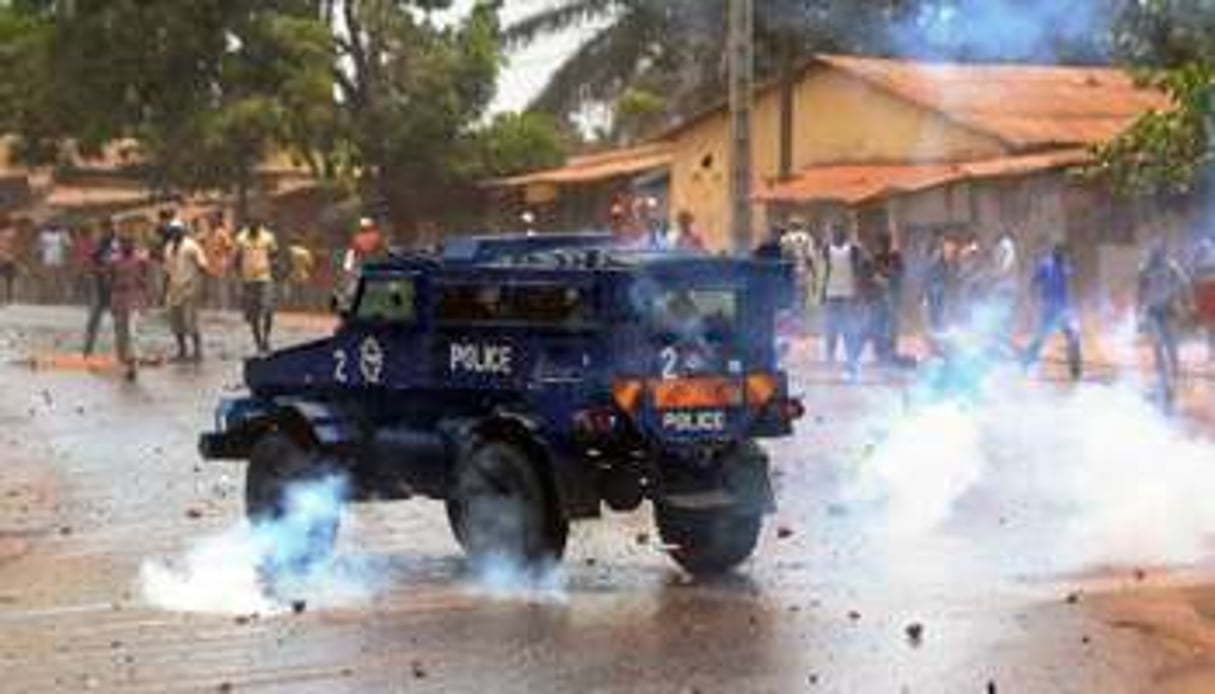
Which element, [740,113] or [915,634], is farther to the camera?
[740,113]

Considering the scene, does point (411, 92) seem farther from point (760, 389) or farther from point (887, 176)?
point (760, 389)

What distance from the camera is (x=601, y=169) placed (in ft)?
143

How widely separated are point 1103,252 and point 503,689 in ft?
81.5

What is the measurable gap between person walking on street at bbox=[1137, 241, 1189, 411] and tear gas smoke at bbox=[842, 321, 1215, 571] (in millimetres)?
2494

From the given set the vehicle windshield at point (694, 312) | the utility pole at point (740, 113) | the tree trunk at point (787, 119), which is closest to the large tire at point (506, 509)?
the vehicle windshield at point (694, 312)

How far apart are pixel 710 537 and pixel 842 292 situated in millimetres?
14270

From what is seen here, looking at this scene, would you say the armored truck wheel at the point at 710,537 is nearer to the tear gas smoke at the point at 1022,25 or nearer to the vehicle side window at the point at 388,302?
the vehicle side window at the point at 388,302

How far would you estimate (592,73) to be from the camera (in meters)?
45.0

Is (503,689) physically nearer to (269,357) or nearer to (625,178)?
(269,357)

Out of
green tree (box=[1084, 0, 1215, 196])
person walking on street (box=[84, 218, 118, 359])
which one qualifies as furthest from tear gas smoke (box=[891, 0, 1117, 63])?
person walking on street (box=[84, 218, 118, 359])

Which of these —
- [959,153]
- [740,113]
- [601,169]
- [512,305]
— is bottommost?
[512,305]

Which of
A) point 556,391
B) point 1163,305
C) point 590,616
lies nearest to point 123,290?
point 1163,305

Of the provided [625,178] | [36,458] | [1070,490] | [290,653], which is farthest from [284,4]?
[290,653]

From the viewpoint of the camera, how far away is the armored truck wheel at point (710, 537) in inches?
434
